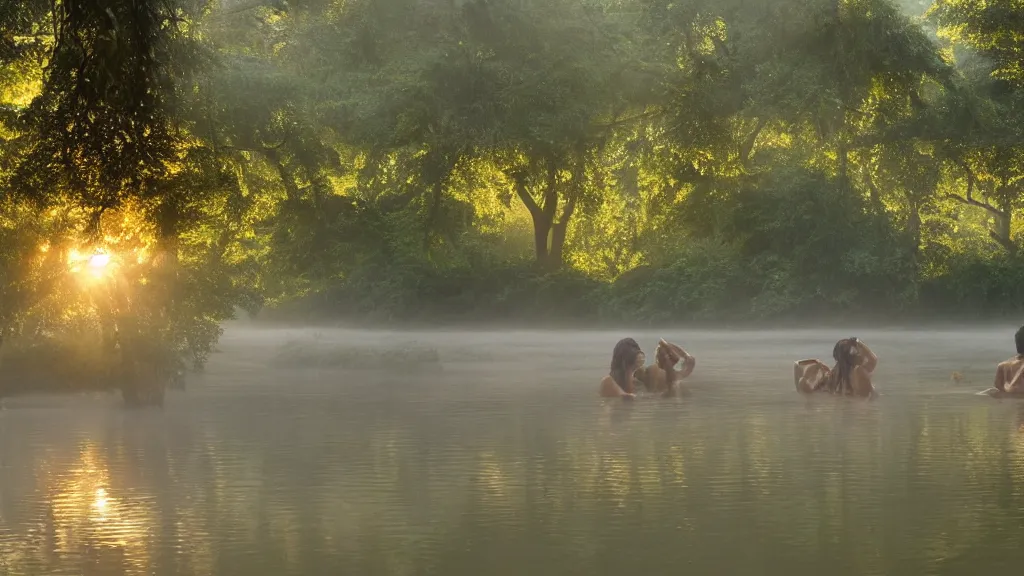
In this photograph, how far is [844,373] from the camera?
25672mm

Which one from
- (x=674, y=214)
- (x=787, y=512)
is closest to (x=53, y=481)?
(x=787, y=512)

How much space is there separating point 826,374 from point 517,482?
11863 millimetres

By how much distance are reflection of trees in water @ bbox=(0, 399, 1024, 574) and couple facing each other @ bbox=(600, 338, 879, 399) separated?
2966 millimetres

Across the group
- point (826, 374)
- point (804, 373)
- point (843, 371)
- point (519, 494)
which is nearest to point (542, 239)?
point (804, 373)

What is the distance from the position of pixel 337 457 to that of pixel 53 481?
11.0ft

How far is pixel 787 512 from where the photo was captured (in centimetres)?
1288

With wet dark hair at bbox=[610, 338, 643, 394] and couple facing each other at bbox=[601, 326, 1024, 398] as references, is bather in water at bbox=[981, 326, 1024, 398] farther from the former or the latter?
wet dark hair at bbox=[610, 338, 643, 394]

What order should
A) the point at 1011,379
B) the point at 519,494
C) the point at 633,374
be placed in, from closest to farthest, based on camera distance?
the point at 519,494
the point at 1011,379
the point at 633,374

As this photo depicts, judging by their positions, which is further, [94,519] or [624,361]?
[624,361]

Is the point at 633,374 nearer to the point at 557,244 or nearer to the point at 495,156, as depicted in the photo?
the point at 495,156

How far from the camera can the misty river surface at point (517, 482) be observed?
11055mm

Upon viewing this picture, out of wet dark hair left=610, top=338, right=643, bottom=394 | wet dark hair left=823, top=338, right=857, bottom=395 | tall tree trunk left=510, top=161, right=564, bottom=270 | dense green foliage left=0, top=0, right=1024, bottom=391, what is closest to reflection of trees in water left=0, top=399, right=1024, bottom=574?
dense green foliage left=0, top=0, right=1024, bottom=391

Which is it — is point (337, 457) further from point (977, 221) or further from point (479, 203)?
point (977, 221)

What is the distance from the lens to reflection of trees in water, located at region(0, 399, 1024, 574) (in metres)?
11.1
